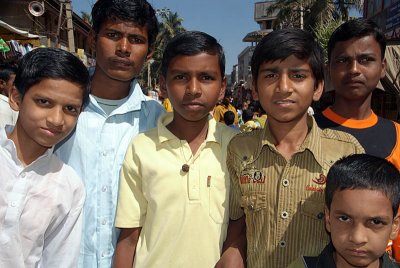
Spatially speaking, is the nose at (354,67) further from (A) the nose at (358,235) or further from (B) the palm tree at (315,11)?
(B) the palm tree at (315,11)

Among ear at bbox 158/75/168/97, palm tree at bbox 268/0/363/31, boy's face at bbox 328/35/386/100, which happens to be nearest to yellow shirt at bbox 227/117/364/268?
boy's face at bbox 328/35/386/100

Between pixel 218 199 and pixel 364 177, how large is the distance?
64 cm

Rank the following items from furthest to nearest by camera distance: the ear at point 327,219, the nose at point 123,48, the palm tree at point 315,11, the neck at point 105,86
→ the palm tree at point 315,11
the neck at point 105,86
the nose at point 123,48
the ear at point 327,219

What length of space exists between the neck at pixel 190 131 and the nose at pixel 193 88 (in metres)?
0.18

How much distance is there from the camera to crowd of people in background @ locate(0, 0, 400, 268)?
5.09 ft

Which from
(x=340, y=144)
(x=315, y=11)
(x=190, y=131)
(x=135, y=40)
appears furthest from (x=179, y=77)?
(x=315, y=11)

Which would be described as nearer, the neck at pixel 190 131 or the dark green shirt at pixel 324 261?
the dark green shirt at pixel 324 261

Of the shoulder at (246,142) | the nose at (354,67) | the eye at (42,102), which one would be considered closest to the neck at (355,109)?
the nose at (354,67)

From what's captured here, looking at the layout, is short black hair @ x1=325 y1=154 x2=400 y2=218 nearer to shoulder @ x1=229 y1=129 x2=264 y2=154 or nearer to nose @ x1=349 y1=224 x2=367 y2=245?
nose @ x1=349 y1=224 x2=367 y2=245

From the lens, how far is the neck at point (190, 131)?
6.35ft

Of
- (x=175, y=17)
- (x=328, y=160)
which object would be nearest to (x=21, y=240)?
(x=328, y=160)

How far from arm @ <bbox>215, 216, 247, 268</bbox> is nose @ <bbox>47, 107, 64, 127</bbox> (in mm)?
914

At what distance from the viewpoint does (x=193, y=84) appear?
6.01ft

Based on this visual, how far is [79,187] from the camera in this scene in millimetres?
1784
